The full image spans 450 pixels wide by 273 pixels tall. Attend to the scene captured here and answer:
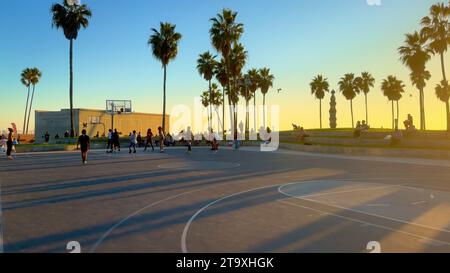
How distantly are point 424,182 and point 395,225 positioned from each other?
7.40 m

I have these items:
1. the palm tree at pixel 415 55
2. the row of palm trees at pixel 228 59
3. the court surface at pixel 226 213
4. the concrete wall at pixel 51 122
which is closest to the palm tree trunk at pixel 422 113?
the palm tree at pixel 415 55

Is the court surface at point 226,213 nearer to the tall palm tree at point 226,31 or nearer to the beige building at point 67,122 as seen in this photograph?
the tall palm tree at point 226,31

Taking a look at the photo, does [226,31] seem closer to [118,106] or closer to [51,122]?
[118,106]

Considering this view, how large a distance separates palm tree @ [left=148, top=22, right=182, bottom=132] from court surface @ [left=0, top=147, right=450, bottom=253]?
39565 millimetres

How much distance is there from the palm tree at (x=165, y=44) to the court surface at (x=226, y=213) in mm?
39565

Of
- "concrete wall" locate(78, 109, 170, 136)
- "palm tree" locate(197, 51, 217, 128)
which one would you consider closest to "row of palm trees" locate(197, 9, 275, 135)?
"palm tree" locate(197, 51, 217, 128)

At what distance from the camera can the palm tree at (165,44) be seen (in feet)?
175

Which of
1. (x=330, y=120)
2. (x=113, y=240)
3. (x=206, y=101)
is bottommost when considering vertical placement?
(x=113, y=240)

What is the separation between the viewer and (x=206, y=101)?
96438 mm

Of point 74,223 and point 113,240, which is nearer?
point 113,240
